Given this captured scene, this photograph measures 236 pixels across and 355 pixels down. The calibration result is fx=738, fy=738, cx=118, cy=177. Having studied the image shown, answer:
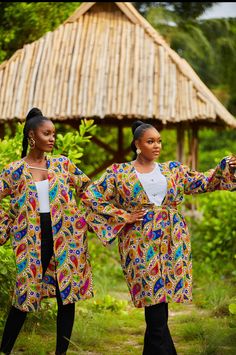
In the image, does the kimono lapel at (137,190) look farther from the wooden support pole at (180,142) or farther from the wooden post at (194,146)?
the wooden post at (194,146)

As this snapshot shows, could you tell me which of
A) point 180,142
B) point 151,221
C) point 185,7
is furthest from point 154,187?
point 185,7

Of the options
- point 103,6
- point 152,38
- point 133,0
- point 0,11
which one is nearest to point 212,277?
point 152,38

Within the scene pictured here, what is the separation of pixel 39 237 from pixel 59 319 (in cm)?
54

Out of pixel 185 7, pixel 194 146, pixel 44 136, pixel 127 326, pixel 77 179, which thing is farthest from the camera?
pixel 185 7

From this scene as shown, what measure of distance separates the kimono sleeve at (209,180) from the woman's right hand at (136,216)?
39 cm

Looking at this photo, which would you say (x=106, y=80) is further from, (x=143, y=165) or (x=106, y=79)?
(x=143, y=165)

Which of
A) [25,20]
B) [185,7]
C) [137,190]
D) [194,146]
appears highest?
[185,7]

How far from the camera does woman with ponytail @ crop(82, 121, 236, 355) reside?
441cm

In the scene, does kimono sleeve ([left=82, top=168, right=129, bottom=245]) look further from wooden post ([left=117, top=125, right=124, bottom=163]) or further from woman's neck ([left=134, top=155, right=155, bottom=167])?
wooden post ([left=117, top=125, right=124, bottom=163])

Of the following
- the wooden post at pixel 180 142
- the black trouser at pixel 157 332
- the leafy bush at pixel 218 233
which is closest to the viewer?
the black trouser at pixel 157 332

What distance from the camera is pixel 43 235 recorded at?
178 inches

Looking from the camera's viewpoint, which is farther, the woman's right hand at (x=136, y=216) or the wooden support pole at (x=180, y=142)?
the wooden support pole at (x=180, y=142)

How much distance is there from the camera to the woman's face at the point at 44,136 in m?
4.55

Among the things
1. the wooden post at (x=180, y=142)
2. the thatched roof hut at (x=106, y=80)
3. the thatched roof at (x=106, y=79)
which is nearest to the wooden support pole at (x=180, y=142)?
the wooden post at (x=180, y=142)
